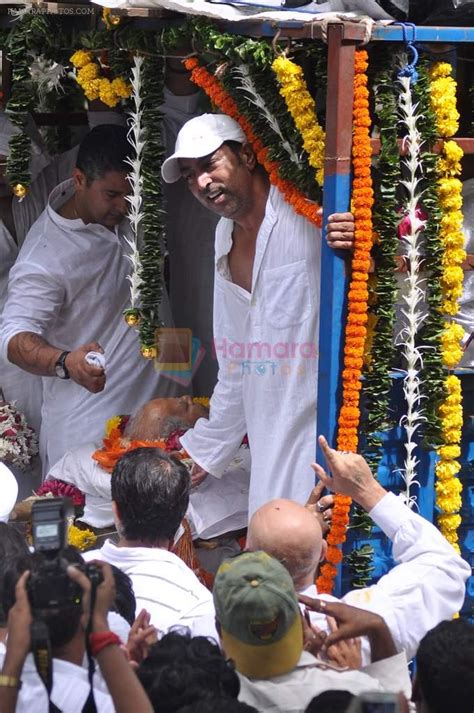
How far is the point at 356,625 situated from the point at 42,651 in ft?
2.92

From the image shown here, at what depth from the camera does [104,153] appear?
584 centimetres

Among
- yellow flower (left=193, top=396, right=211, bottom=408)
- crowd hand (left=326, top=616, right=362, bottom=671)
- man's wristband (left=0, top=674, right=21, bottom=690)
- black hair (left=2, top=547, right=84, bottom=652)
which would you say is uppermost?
yellow flower (left=193, top=396, right=211, bottom=408)

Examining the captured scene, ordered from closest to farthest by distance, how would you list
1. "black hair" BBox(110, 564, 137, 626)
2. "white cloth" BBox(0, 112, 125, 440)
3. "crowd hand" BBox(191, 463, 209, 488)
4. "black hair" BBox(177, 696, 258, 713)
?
"black hair" BBox(177, 696, 258, 713) → "black hair" BBox(110, 564, 137, 626) → "crowd hand" BBox(191, 463, 209, 488) → "white cloth" BBox(0, 112, 125, 440)

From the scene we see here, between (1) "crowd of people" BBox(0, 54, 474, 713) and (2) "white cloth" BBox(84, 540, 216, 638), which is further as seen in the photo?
(2) "white cloth" BBox(84, 540, 216, 638)

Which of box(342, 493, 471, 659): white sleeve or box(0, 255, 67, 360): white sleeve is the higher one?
box(0, 255, 67, 360): white sleeve

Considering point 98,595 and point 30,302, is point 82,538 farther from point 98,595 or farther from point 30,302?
point 98,595

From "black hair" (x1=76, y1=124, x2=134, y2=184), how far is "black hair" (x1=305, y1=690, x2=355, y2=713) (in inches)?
138

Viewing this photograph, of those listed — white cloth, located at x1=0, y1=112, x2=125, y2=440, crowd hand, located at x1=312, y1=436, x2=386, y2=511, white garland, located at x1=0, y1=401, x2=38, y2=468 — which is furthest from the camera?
white cloth, located at x1=0, y1=112, x2=125, y2=440

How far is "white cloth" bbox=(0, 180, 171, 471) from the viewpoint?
6.04 m

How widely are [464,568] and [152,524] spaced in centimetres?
95

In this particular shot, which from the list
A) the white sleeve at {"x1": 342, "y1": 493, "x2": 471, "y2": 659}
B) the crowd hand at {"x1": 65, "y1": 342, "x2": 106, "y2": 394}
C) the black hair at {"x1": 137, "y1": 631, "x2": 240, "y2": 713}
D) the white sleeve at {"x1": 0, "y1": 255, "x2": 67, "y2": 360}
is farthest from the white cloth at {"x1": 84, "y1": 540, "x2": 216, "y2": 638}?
the white sleeve at {"x1": 0, "y1": 255, "x2": 67, "y2": 360}

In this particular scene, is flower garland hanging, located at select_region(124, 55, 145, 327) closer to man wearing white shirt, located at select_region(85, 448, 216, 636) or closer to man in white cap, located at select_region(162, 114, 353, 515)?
man in white cap, located at select_region(162, 114, 353, 515)

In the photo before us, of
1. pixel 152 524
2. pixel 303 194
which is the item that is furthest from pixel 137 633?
pixel 303 194

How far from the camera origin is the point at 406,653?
344cm
